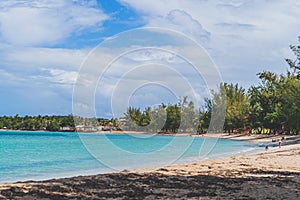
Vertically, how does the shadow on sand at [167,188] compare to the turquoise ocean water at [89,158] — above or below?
above

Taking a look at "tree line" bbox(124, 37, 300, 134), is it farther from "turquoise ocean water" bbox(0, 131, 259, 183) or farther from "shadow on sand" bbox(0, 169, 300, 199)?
"shadow on sand" bbox(0, 169, 300, 199)

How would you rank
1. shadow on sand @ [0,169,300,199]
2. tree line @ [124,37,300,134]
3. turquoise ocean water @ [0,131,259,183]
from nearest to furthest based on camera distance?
shadow on sand @ [0,169,300,199] → turquoise ocean water @ [0,131,259,183] → tree line @ [124,37,300,134]

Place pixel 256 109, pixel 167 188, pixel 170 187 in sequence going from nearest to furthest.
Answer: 1. pixel 167 188
2. pixel 170 187
3. pixel 256 109

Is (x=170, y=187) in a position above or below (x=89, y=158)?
above

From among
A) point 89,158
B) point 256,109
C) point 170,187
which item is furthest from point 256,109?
point 170,187

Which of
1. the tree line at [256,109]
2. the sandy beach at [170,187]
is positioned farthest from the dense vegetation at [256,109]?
the sandy beach at [170,187]

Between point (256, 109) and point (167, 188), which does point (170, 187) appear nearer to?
point (167, 188)

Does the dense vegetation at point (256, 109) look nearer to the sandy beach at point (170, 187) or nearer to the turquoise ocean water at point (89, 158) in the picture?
the turquoise ocean water at point (89, 158)

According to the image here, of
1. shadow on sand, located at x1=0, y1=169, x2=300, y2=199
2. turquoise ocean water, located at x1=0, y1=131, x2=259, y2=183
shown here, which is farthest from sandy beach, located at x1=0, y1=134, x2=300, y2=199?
turquoise ocean water, located at x1=0, y1=131, x2=259, y2=183

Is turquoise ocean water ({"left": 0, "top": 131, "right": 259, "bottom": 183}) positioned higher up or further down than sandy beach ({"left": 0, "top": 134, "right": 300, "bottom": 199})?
further down

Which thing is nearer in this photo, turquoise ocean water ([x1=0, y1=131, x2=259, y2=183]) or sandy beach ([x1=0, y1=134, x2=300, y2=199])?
sandy beach ([x1=0, y1=134, x2=300, y2=199])

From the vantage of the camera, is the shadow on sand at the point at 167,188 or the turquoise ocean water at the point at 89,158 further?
the turquoise ocean water at the point at 89,158

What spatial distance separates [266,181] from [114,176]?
17.2 feet

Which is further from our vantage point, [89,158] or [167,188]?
[89,158]
